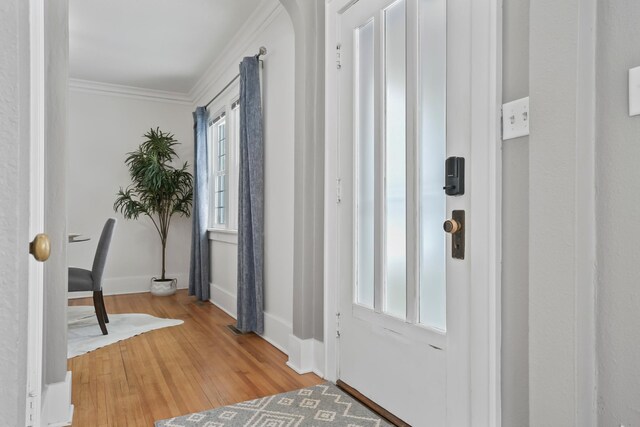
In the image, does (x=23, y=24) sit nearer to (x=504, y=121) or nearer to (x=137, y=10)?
(x=504, y=121)

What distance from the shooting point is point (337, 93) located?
242 cm

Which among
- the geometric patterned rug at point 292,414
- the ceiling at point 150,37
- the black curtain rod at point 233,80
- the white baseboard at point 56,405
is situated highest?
the ceiling at point 150,37

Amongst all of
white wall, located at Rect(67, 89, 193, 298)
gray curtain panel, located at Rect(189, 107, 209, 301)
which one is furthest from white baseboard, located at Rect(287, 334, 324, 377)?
white wall, located at Rect(67, 89, 193, 298)

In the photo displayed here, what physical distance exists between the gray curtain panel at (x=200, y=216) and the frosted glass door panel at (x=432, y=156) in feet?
11.9

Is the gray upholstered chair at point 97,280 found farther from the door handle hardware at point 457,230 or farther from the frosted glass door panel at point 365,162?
the door handle hardware at point 457,230

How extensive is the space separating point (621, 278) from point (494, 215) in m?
0.41

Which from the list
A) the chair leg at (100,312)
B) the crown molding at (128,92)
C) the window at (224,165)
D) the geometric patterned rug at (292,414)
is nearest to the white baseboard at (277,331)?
the geometric patterned rug at (292,414)

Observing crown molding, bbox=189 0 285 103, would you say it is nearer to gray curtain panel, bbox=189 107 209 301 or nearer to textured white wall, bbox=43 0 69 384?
gray curtain panel, bbox=189 107 209 301

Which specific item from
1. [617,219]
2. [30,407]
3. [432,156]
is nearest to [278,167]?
[432,156]

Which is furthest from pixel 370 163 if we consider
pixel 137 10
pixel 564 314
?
pixel 137 10

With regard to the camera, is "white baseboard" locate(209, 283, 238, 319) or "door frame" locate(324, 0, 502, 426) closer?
"door frame" locate(324, 0, 502, 426)

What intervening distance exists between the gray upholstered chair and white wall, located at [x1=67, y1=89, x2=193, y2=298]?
1.95m

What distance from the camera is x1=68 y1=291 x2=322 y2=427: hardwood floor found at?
210cm

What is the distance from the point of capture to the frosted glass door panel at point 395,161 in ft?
6.17
